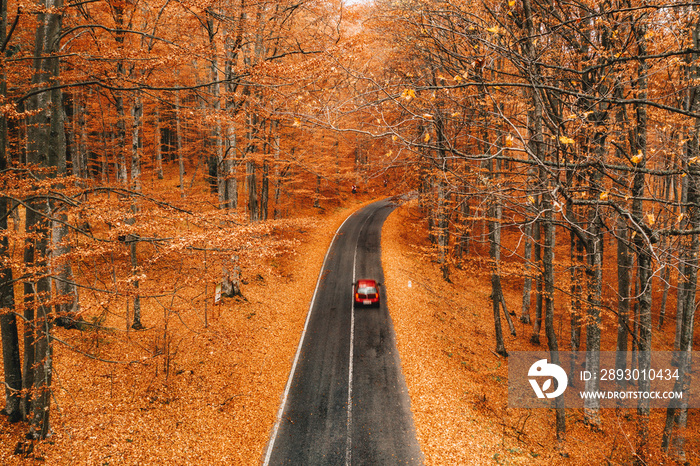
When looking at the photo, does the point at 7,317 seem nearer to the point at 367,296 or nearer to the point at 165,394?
the point at 165,394

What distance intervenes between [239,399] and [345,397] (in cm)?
338

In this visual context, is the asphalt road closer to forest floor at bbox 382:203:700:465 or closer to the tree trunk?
Result: forest floor at bbox 382:203:700:465

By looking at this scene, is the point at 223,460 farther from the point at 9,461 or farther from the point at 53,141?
the point at 53,141

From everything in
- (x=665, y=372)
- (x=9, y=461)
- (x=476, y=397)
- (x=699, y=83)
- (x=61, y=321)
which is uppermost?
(x=699, y=83)

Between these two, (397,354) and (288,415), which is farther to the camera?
(397,354)

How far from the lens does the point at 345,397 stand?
1046 cm

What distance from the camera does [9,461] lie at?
20.3ft

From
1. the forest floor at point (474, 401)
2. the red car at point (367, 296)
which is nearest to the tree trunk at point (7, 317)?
the forest floor at point (474, 401)

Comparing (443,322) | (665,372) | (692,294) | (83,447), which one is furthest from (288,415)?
(665,372)

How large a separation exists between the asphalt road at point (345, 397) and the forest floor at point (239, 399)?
0.46m

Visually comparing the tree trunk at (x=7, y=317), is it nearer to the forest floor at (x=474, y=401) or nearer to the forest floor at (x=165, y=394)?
the forest floor at (x=165, y=394)

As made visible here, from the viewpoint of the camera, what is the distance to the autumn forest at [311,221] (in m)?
4.40

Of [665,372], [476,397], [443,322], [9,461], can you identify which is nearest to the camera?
[9,461]

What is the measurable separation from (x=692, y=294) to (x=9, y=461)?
1624cm
